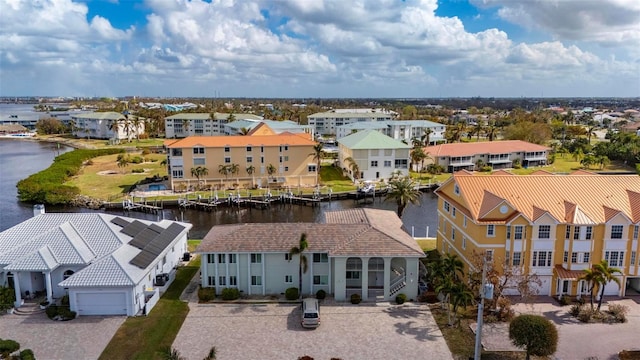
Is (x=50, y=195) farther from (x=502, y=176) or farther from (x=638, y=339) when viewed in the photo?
(x=638, y=339)

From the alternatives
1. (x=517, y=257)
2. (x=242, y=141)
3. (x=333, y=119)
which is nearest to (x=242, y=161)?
(x=242, y=141)

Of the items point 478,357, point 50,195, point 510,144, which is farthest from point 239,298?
point 510,144

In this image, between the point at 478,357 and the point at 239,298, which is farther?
the point at 239,298

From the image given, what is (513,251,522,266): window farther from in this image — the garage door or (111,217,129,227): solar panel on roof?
(111,217,129,227): solar panel on roof

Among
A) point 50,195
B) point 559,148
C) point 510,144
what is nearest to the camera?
point 50,195

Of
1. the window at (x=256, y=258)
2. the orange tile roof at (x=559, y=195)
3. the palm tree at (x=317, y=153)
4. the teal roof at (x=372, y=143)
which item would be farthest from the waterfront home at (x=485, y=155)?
the window at (x=256, y=258)

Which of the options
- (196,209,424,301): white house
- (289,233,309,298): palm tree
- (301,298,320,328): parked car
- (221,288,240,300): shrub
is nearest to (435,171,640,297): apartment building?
(196,209,424,301): white house

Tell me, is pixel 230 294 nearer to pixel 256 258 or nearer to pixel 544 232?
pixel 256 258

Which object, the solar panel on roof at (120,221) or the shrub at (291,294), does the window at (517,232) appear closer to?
the shrub at (291,294)
